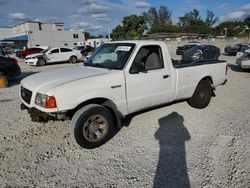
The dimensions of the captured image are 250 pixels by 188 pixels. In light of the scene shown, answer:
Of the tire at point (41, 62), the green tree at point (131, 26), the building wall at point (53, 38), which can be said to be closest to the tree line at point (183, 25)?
the green tree at point (131, 26)

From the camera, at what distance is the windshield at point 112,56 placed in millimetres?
4250

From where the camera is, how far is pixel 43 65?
19.2 m

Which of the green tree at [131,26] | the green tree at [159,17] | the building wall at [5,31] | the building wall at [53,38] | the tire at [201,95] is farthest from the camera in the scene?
the green tree at [159,17]

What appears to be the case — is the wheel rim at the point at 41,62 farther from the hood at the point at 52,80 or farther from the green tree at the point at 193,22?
the green tree at the point at 193,22

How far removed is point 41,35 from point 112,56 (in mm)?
57903

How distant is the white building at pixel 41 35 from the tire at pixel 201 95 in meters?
54.7

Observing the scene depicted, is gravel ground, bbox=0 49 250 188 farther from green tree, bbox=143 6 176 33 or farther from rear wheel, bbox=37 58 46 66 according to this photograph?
green tree, bbox=143 6 176 33

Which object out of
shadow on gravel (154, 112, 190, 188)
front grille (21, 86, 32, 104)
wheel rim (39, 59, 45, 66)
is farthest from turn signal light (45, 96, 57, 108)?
wheel rim (39, 59, 45, 66)

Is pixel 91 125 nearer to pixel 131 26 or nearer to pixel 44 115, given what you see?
pixel 44 115

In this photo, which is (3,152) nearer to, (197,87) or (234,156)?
(234,156)

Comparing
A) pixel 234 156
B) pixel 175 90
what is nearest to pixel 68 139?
pixel 175 90

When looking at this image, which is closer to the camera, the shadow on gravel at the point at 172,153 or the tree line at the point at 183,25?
the shadow on gravel at the point at 172,153

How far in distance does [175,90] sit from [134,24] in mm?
67934

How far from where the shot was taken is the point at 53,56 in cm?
1975
